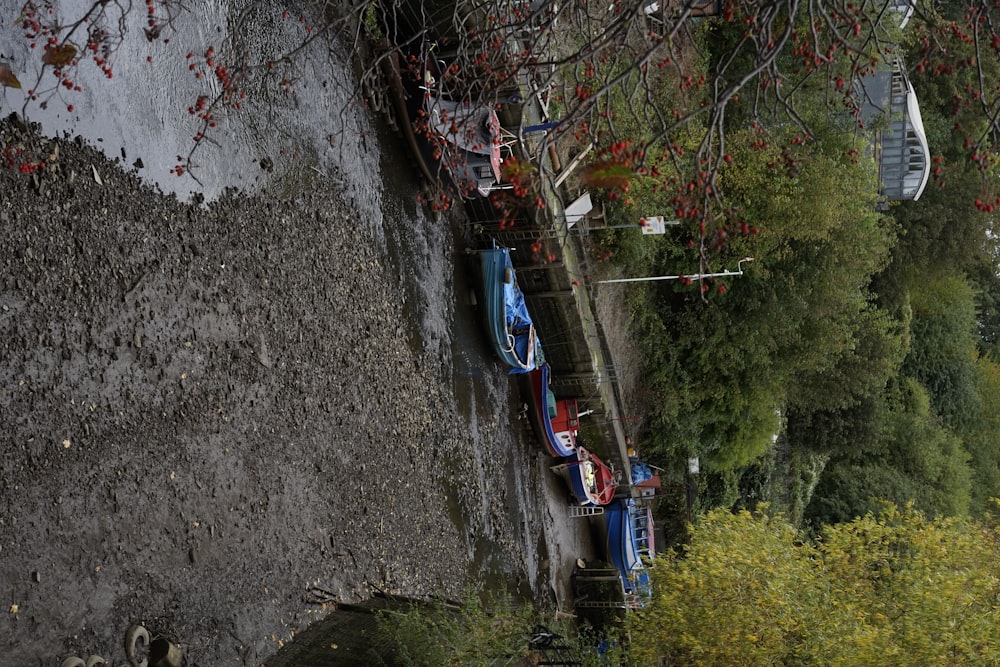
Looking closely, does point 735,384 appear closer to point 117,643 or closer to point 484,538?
point 484,538

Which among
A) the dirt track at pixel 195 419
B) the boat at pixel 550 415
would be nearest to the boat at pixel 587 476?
the boat at pixel 550 415

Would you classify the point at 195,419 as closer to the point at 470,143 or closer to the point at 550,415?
the point at 470,143

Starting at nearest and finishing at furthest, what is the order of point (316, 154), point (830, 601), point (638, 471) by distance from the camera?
1. point (830, 601)
2. point (316, 154)
3. point (638, 471)

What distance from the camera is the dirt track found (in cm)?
796

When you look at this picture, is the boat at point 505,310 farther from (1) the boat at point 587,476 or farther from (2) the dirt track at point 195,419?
(1) the boat at point 587,476

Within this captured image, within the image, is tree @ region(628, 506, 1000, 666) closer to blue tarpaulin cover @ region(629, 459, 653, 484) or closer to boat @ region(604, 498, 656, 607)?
boat @ region(604, 498, 656, 607)

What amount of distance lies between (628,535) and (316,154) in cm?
1011

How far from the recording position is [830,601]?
36.6 feet

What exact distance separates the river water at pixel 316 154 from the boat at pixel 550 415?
0.36 metres

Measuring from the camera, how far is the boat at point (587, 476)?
17.3 m

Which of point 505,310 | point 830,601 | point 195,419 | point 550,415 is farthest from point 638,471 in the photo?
point 195,419

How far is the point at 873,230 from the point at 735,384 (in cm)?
385

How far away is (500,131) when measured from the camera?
13906 mm

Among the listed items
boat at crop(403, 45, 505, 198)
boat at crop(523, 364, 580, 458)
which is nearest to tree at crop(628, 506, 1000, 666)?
boat at crop(523, 364, 580, 458)
